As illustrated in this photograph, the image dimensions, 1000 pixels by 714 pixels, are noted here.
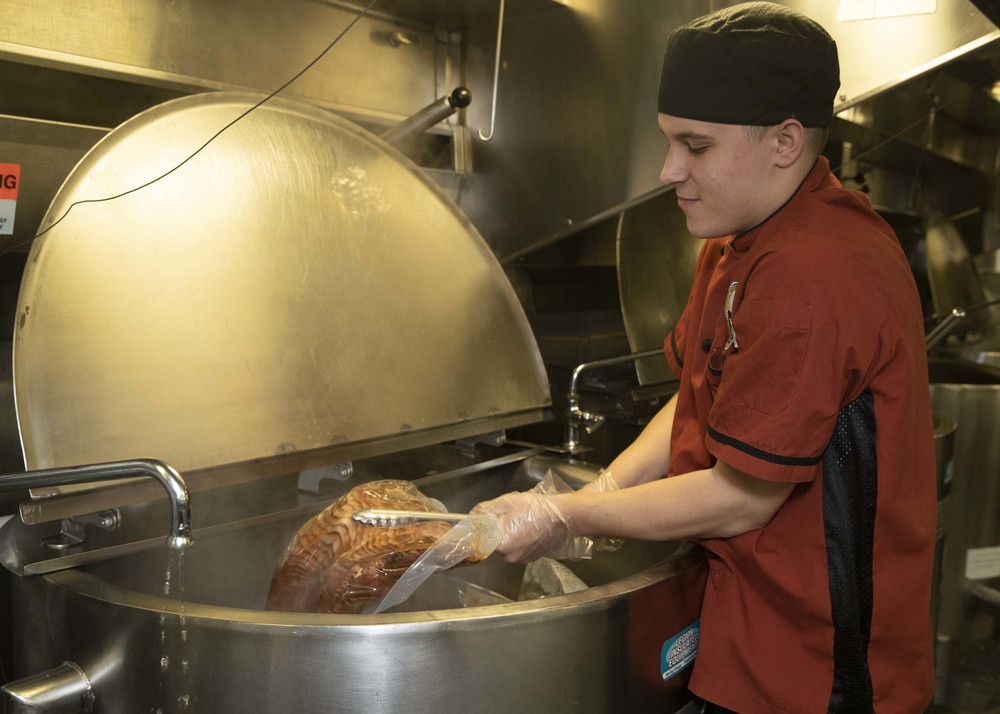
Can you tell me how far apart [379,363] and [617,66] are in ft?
2.55

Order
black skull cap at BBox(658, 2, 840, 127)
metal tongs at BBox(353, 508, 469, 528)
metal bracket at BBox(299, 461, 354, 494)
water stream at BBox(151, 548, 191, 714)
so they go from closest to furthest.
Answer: water stream at BBox(151, 548, 191, 714), black skull cap at BBox(658, 2, 840, 127), metal tongs at BBox(353, 508, 469, 528), metal bracket at BBox(299, 461, 354, 494)

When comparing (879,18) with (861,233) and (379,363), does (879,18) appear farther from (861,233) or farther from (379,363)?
(379,363)

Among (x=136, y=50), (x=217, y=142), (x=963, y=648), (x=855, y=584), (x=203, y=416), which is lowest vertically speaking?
(x=963, y=648)

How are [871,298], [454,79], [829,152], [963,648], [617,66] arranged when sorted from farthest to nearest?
[963,648] < [829,152] < [454,79] < [617,66] < [871,298]

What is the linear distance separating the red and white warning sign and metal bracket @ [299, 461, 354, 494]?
542 mm

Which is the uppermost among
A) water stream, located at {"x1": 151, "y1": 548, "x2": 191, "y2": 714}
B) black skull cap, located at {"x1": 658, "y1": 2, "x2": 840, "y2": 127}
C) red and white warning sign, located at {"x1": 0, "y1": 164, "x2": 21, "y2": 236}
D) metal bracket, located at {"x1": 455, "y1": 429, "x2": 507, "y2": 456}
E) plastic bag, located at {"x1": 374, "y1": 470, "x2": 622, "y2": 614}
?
black skull cap, located at {"x1": 658, "y1": 2, "x2": 840, "y2": 127}

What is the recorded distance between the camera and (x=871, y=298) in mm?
951

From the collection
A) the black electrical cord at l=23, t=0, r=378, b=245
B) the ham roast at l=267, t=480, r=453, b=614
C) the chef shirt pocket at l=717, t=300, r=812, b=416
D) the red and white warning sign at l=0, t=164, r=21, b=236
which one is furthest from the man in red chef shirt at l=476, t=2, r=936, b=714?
the red and white warning sign at l=0, t=164, r=21, b=236

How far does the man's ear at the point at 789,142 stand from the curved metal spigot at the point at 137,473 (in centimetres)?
76

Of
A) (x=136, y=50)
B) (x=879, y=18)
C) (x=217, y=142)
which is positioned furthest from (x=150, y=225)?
(x=879, y=18)

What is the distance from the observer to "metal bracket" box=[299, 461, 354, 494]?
1336mm

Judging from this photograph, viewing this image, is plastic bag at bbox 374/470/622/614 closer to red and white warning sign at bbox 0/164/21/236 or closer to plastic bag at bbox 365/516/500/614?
plastic bag at bbox 365/516/500/614

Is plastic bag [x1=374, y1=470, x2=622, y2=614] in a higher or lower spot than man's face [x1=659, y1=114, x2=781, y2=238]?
lower

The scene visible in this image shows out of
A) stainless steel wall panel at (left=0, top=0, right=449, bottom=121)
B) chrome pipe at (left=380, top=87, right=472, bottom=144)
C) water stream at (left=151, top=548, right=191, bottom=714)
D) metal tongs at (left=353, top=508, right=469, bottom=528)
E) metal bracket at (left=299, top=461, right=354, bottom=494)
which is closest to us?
water stream at (left=151, top=548, right=191, bottom=714)
